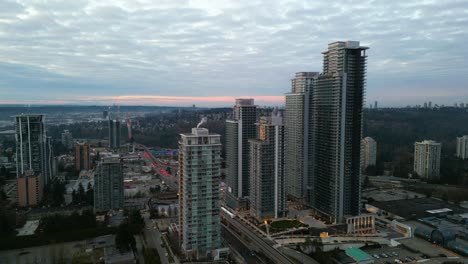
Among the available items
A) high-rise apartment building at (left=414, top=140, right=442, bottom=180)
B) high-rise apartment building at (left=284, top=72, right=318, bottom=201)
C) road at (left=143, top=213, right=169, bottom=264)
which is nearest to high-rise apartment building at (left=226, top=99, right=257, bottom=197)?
high-rise apartment building at (left=284, top=72, right=318, bottom=201)

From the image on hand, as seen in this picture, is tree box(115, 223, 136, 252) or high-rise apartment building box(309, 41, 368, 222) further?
high-rise apartment building box(309, 41, 368, 222)

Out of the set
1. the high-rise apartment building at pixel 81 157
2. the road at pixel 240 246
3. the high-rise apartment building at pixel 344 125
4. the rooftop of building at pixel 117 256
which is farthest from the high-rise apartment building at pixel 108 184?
the high-rise apartment building at pixel 81 157

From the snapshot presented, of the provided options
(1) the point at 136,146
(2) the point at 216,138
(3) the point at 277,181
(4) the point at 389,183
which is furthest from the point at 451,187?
(1) the point at 136,146

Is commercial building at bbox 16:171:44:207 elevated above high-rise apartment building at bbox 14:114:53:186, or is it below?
below

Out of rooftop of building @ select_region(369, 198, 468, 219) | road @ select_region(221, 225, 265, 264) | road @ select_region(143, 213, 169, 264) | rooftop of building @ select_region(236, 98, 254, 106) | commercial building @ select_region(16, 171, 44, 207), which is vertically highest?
rooftop of building @ select_region(236, 98, 254, 106)

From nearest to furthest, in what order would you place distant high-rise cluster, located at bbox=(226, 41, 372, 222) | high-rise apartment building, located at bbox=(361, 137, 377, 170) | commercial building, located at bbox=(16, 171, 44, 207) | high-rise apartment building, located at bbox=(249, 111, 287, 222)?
1. distant high-rise cluster, located at bbox=(226, 41, 372, 222)
2. high-rise apartment building, located at bbox=(249, 111, 287, 222)
3. commercial building, located at bbox=(16, 171, 44, 207)
4. high-rise apartment building, located at bbox=(361, 137, 377, 170)

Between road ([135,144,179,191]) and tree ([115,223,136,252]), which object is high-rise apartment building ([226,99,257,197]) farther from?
tree ([115,223,136,252])
